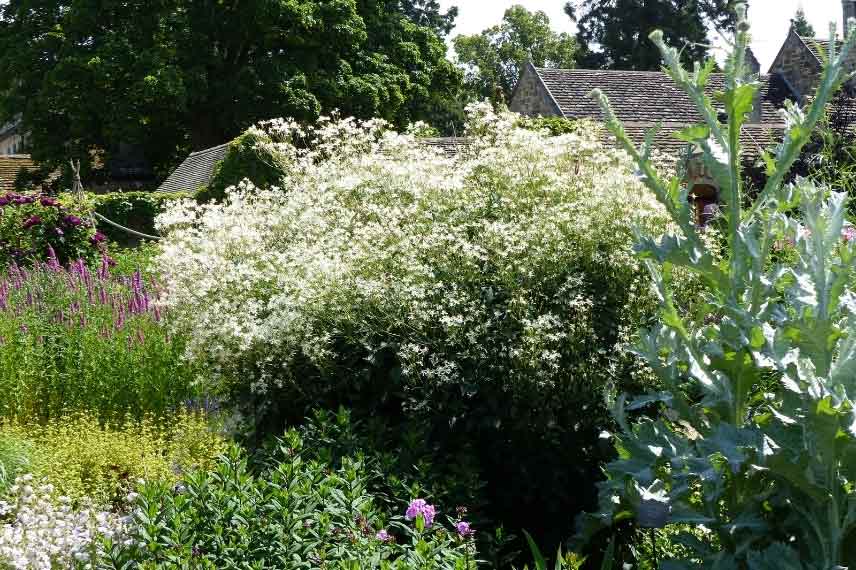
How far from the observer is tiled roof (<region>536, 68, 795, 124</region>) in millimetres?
24594

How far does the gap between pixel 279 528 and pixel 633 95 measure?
24.5 meters

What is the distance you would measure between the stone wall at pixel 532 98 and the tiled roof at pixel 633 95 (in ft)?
0.63

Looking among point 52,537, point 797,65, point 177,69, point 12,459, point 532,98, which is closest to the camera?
point 52,537

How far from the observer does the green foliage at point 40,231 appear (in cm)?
1126

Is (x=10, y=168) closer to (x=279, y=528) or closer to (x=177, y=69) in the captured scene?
(x=177, y=69)

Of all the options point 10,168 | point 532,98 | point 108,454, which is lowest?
point 108,454

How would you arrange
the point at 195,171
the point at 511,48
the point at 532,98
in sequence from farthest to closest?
the point at 511,48
the point at 532,98
the point at 195,171

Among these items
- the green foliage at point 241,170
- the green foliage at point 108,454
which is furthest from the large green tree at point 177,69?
the green foliage at point 108,454

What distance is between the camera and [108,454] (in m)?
5.16

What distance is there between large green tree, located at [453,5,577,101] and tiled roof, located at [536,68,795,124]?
25661 millimetres

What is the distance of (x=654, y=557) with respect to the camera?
4.03m

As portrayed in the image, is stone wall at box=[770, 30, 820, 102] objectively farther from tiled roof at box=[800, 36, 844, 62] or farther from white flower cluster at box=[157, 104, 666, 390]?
white flower cluster at box=[157, 104, 666, 390]

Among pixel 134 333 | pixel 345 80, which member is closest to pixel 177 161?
pixel 345 80

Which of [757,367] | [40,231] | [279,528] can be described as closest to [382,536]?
[279,528]
